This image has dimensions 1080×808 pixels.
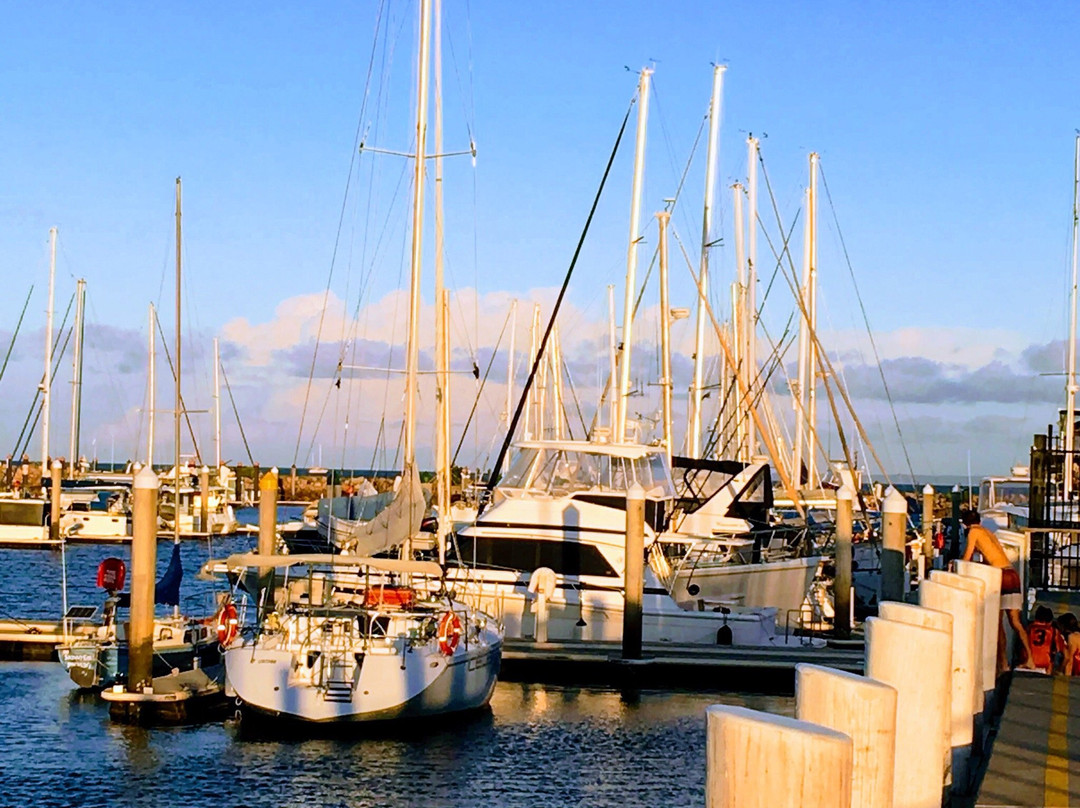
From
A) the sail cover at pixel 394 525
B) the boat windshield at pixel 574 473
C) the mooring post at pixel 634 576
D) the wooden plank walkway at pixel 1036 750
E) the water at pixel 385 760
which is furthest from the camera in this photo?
the boat windshield at pixel 574 473

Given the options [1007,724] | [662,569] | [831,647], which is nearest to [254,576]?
[662,569]

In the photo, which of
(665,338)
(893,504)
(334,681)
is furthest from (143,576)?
(665,338)

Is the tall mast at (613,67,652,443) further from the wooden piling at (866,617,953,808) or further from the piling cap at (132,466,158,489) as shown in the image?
the wooden piling at (866,617,953,808)

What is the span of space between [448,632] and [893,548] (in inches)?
377

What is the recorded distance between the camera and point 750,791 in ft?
13.8

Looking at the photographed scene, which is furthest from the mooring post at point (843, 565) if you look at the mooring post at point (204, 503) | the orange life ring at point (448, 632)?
the mooring post at point (204, 503)

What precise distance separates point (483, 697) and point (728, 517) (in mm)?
14314

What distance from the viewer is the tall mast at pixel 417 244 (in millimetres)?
26797

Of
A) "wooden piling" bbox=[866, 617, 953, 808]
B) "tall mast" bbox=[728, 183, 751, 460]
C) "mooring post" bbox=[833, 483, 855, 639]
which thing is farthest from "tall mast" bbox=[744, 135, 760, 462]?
"wooden piling" bbox=[866, 617, 953, 808]

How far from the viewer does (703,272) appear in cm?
4303

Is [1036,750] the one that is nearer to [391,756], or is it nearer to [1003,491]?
[391,756]

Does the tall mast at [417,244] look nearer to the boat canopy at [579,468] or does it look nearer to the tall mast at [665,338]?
the boat canopy at [579,468]

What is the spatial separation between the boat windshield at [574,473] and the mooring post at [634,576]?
15.8 feet

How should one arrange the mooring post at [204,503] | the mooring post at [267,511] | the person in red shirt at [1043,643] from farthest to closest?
1. the mooring post at [204,503]
2. the mooring post at [267,511]
3. the person in red shirt at [1043,643]
